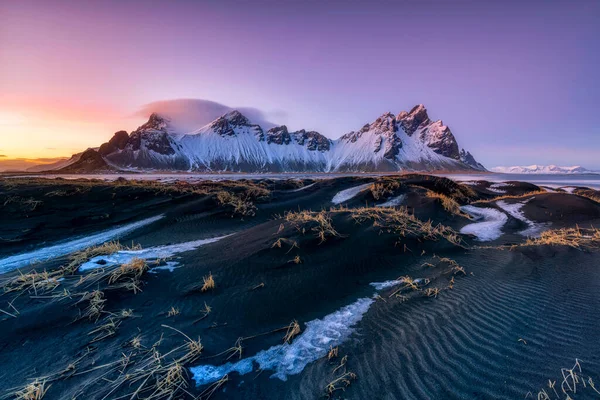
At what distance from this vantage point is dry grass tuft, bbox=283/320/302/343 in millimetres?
3988

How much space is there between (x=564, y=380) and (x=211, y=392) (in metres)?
3.76

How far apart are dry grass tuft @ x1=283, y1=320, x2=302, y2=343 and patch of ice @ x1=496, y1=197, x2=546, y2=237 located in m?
12.4

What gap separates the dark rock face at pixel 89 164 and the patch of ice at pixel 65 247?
174432mm

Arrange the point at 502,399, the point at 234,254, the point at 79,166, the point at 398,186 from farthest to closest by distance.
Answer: the point at 79,166 < the point at 398,186 < the point at 234,254 < the point at 502,399

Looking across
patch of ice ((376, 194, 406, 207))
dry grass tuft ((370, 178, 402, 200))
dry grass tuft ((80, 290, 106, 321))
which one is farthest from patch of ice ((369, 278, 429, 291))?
dry grass tuft ((370, 178, 402, 200))

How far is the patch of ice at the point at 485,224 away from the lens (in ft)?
36.0

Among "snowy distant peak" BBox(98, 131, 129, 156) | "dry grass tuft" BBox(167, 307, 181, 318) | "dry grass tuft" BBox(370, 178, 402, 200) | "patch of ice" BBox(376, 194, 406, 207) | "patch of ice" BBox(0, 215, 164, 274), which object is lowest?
"patch of ice" BBox(0, 215, 164, 274)

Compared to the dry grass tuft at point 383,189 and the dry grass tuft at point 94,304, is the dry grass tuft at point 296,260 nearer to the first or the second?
the dry grass tuft at point 94,304

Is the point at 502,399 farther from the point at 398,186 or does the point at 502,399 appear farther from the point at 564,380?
the point at 398,186

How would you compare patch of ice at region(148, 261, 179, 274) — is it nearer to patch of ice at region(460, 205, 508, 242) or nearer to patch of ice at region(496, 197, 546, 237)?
patch of ice at region(460, 205, 508, 242)

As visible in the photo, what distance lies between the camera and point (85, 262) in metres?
6.37

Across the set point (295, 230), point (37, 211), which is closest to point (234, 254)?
point (295, 230)

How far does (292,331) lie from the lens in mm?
4074

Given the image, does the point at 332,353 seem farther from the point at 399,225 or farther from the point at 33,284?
the point at 33,284
